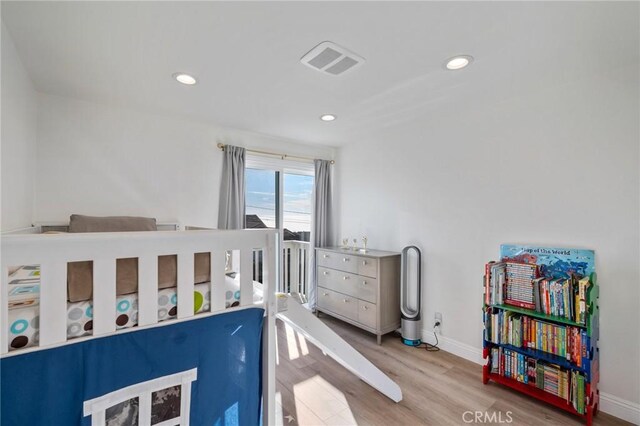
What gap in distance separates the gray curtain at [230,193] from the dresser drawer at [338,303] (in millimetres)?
1363

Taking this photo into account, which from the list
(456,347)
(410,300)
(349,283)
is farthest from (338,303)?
(456,347)

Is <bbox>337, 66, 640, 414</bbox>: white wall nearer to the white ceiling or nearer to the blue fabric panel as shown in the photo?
the white ceiling

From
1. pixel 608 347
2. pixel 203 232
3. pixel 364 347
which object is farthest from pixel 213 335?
pixel 608 347

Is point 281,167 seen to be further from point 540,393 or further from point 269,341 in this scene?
point 540,393

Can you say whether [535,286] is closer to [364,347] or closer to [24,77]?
[364,347]

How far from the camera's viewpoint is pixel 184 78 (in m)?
2.18

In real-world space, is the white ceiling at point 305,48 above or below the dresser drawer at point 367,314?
above

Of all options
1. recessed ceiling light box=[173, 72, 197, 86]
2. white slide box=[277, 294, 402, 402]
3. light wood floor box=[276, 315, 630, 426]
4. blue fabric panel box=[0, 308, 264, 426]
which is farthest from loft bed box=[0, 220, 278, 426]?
recessed ceiling light box=[173, 72, 197, 86]

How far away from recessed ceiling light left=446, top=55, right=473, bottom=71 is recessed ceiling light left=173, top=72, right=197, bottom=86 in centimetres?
181

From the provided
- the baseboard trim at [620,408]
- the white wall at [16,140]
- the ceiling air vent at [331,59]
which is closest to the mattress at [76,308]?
the white wall at [16,140]

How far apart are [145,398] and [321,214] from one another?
3.15 metres

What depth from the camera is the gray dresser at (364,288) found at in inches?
124

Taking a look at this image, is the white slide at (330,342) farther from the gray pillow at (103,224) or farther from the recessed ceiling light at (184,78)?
the recessed ceiling light at (184,78)

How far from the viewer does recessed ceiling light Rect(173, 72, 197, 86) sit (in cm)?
213
